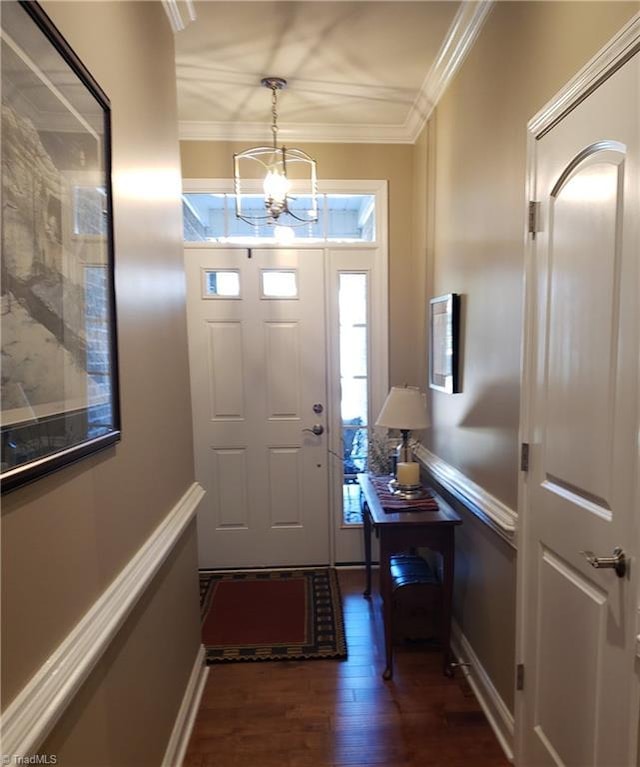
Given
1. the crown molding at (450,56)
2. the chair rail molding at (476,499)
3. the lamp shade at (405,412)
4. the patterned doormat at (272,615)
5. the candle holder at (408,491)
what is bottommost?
the patterned doormat at (272,615)

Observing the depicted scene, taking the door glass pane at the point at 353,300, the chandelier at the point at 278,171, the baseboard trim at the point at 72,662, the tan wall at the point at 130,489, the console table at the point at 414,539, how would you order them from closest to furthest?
the baseboard trim at the point at 72,662 → the tan wall at the point at 130,489 → the console table at the point at 414,539 → the chandelier at the point at 278,171 → the door glass pane at the point at 353,300

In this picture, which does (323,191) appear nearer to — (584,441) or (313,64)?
(313,64)

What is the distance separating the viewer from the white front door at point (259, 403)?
309 cm

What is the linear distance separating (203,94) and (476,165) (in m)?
1.59

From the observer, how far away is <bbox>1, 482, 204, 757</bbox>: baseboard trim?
29.0 inches

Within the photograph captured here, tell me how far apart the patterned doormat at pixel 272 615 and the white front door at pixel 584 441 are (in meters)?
1.10

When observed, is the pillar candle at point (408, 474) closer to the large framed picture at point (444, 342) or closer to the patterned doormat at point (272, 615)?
the large framed picture at point (444, 342)

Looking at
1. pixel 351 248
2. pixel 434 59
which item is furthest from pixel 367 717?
pixel 434 59

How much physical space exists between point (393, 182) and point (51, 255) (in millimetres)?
2662

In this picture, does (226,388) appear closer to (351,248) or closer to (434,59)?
(351,248)

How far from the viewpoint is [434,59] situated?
2268 mm

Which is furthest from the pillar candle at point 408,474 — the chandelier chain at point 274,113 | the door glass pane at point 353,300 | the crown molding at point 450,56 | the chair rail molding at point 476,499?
the chandelier chain at point 274,113

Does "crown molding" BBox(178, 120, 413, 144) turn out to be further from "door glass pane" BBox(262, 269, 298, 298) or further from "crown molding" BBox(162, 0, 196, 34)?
"crown molding" BBox(162, 0, 196, 34)

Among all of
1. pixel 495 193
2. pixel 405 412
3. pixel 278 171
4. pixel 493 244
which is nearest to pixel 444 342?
pixel 405 412
